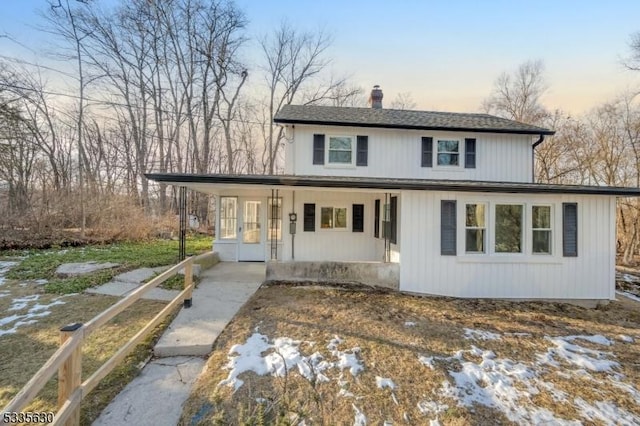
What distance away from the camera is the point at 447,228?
733 cm

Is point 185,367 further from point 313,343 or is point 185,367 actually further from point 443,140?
point 443,140

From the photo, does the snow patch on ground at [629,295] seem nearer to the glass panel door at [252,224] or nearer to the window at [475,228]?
the window at [475,228]

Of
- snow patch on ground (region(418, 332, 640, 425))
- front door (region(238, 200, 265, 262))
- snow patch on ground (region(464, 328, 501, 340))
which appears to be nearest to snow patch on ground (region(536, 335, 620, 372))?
snow patch on ground (region(418, 332, 640, 425))

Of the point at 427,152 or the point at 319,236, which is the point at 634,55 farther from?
the point at 319,236

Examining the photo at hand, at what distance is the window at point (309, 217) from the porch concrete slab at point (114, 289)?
4.97 meters

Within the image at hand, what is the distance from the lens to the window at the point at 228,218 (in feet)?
33.4

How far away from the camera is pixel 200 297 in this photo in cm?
620

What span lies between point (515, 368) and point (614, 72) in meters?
21.5

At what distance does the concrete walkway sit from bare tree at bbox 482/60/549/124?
24795 mm

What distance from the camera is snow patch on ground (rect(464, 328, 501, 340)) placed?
4.93m

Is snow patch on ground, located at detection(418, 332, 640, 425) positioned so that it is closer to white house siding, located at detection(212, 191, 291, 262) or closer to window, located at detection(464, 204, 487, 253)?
window, located at detection(464, 204, 487, 253)

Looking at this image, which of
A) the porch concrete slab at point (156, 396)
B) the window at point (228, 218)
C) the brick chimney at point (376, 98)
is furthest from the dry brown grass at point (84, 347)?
the brick chimney at point (376, 98)

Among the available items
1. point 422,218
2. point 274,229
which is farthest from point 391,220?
point 274,229

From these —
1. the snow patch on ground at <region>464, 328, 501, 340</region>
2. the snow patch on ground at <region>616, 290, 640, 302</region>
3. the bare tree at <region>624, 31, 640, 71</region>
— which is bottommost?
the snow patch on ground at <region>616, 290, 640, 302</region>
